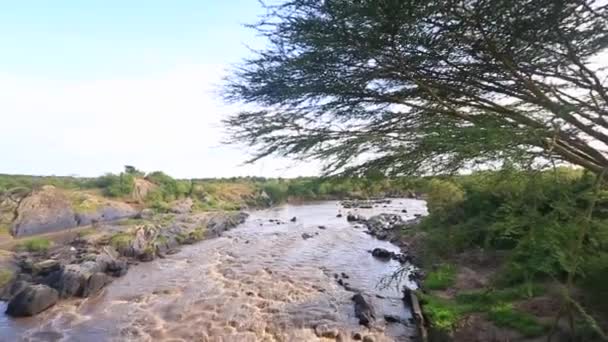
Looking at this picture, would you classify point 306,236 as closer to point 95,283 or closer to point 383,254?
point 383,254

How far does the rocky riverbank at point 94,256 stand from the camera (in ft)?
37.3

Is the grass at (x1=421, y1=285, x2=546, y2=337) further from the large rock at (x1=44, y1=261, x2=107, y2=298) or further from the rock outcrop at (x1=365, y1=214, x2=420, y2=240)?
the large rock at (x1=44, y1=261, x2=107, y2=298)

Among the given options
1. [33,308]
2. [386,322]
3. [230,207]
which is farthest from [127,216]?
[386,322]

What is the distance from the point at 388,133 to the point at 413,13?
4.06ft

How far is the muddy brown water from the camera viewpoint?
9.00m

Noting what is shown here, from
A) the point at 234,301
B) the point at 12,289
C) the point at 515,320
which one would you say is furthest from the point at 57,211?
the point at 515,320

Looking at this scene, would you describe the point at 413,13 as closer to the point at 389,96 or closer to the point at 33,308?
the point at 389,96

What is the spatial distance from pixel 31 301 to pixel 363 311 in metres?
8.27

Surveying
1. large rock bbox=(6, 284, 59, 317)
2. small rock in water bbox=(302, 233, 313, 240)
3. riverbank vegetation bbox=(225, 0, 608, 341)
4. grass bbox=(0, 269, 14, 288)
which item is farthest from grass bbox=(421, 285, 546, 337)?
grass bbox=(0, 269, 14, 288)

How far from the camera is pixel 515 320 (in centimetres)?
723

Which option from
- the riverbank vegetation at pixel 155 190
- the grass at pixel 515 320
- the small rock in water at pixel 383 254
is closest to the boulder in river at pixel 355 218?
the riverbank vegetation at pixel 155 190

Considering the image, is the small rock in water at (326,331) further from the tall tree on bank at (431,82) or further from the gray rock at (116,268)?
the gray rock at (116,268)

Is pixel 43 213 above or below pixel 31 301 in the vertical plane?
above

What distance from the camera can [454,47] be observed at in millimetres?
3990
